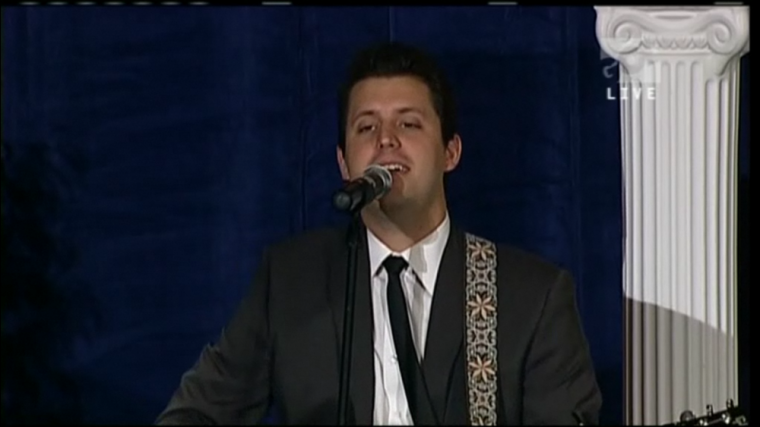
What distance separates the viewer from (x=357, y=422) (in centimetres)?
181

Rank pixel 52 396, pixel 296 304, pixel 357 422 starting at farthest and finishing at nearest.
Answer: pixel 52 396 < pixel 296 304 < pixel 357 422

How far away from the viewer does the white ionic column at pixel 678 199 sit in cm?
199

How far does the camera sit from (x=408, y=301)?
191 centimetres

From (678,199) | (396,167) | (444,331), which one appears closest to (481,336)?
(444,331)

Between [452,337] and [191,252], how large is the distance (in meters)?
0.46

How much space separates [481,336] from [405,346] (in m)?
0.12

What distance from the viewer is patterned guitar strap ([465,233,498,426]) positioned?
1863 millimetres

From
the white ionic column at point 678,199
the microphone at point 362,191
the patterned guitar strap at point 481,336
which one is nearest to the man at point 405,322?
the patterned guitar strap at point 481,336

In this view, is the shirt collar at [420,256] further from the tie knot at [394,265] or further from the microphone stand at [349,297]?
the microphone stand at [349,297]

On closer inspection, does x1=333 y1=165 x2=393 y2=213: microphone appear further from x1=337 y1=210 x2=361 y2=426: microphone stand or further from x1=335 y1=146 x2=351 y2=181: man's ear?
x1=335 y1=146 x2=351 y2=181: man's ear

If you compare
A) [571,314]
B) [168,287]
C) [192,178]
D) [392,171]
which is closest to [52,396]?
[168,287]

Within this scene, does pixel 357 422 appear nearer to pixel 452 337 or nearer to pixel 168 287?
pixel 452 337

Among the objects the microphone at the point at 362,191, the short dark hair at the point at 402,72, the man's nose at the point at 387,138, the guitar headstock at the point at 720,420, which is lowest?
the guitar headstock at the point at 720,420

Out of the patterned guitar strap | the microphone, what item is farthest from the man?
the microphone
